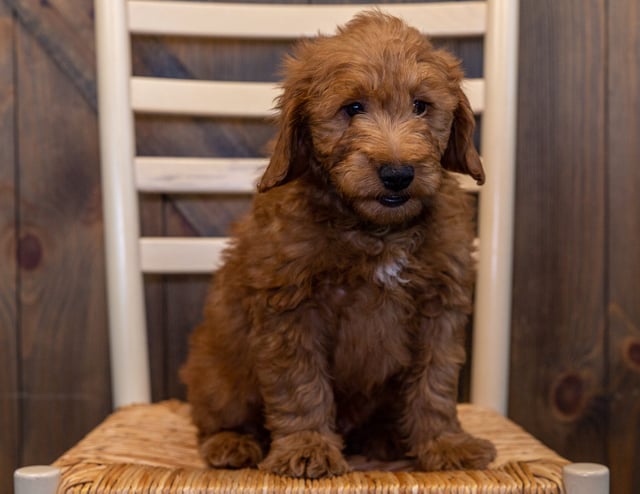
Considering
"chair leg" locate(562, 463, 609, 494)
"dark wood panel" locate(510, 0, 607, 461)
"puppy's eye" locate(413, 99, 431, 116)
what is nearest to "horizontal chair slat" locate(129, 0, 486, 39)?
"dark wood panel" locate(510, 0, 607, 461)

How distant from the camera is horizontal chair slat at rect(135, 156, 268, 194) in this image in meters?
1.66

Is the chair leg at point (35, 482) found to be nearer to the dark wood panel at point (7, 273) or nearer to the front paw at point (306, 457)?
the front paw at point (306, 457)

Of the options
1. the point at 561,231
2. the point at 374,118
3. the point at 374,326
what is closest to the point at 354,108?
the point at 374,118

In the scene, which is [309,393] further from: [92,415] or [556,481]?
[92,415]

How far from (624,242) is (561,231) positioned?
133 mm

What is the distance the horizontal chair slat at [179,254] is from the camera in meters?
1.66

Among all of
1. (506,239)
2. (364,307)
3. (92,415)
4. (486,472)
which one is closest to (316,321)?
(364,307)

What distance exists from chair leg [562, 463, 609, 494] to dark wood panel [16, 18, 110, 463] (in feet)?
3.66

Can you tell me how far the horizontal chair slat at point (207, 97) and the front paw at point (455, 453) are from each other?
0.66 m

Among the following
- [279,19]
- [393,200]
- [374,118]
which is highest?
[279,19]

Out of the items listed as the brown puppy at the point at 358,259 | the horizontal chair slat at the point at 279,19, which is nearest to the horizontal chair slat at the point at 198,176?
the horizontal chair slat at the point at 279,19

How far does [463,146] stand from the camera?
1285 mm

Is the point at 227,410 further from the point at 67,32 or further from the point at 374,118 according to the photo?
the point at 67,32

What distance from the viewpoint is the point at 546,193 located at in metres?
1.88
